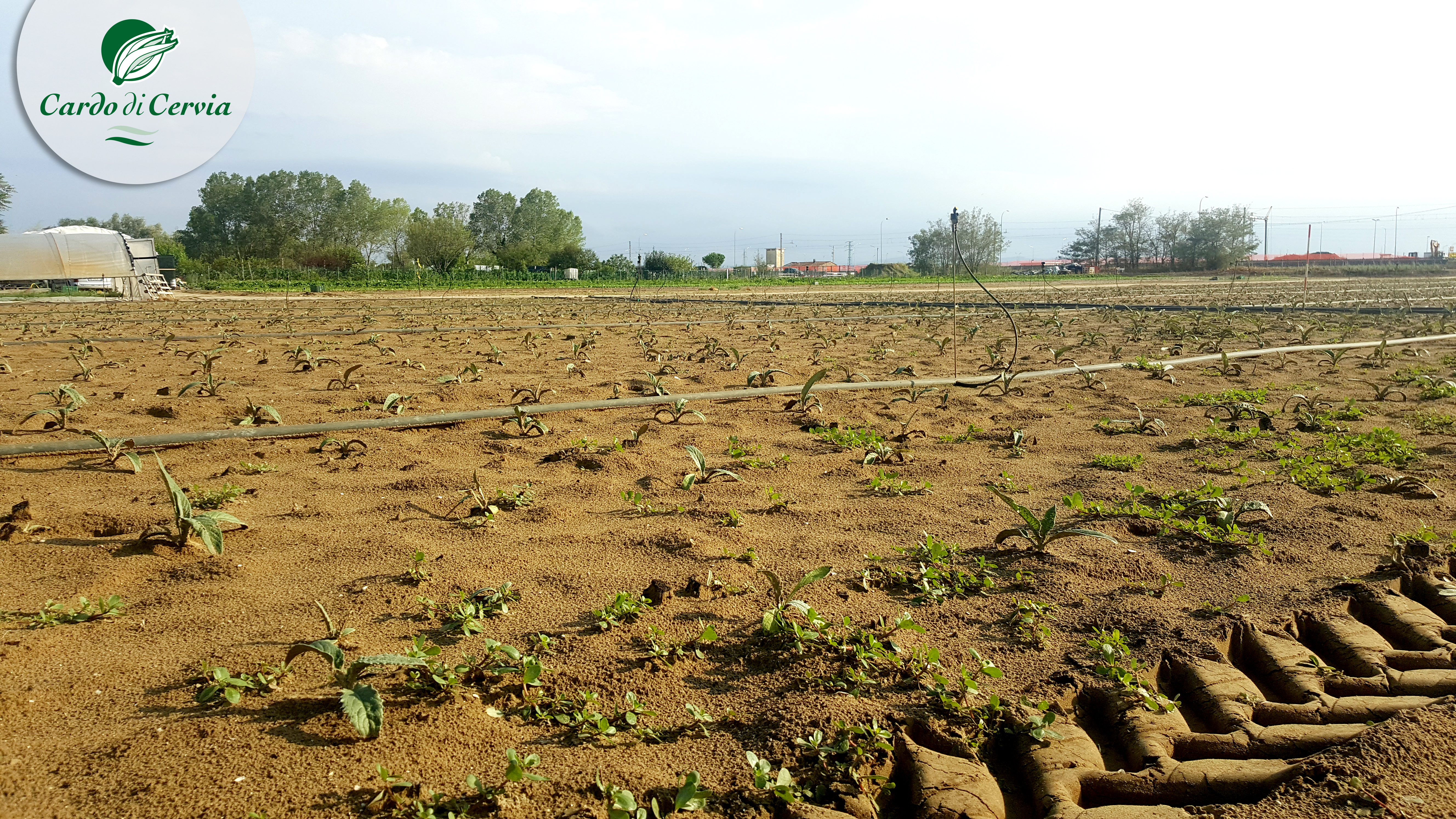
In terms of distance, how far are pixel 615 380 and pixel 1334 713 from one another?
5827 millimetres

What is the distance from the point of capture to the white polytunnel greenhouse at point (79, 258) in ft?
108

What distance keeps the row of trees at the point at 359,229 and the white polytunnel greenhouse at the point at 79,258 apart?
1311 inches

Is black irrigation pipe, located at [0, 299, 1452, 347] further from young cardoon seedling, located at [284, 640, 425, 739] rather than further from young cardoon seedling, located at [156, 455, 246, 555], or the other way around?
young cardoon seedling, located at [284, 640, 425, 739]

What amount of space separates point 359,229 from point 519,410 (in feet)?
284

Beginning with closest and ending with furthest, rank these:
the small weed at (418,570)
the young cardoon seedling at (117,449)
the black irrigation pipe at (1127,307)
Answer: the small weed at (418,570)
the young cardoon seedling at (117,449)
the black irrigation pipe at (1127,307)

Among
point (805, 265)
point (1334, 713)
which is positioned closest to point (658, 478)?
point (1334, 713)

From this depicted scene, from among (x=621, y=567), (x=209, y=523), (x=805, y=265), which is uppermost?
(x=805, y=265)

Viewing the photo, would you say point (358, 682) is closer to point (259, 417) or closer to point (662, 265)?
point (259, 417)

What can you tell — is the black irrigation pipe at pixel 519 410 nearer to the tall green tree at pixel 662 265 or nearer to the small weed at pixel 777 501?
the small weed at pixel 777 501

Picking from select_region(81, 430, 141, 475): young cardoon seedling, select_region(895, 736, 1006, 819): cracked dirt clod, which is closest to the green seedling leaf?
select_region(895, 736, 1006, 819): cracked dirt clod

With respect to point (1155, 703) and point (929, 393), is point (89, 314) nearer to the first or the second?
point (929, 393)

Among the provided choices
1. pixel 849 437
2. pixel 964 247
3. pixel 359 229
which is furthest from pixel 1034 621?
pixel 359 229

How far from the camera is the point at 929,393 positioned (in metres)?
6.56

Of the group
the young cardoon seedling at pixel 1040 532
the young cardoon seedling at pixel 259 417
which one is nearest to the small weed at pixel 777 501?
the young cardoon seedling at pixel 1040 532
